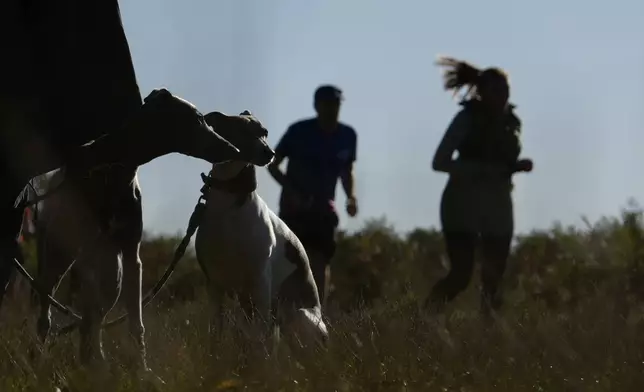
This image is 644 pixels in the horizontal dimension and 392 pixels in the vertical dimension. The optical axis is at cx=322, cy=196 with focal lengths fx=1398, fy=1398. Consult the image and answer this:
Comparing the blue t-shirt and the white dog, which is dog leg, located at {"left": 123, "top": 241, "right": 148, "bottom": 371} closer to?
the white dog

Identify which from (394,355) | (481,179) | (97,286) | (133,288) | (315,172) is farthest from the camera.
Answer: (315,172)

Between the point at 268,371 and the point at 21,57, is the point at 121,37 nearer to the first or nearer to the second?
the point at 21,57

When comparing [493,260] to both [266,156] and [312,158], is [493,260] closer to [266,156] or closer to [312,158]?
[312,158]

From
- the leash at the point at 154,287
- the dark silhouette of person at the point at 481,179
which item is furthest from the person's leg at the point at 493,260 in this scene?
the leash at the point at 154,287

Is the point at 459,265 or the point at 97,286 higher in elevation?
the point at 459,265

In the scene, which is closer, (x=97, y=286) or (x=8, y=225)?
(x=8, y=225)

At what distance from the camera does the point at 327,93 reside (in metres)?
10.8

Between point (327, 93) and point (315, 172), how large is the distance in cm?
62

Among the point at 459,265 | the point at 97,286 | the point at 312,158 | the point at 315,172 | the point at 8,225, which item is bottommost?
the point at 97,286

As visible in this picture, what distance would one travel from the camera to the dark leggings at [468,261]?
10461 millimetres

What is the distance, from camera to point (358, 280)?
628 inches

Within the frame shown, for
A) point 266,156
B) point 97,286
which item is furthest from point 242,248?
point 97,286

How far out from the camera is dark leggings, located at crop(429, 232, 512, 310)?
10.5 m

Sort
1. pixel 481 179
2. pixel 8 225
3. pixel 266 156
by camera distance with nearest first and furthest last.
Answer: pixel 8 225 < pixel 266 156 < pixel 481 179
